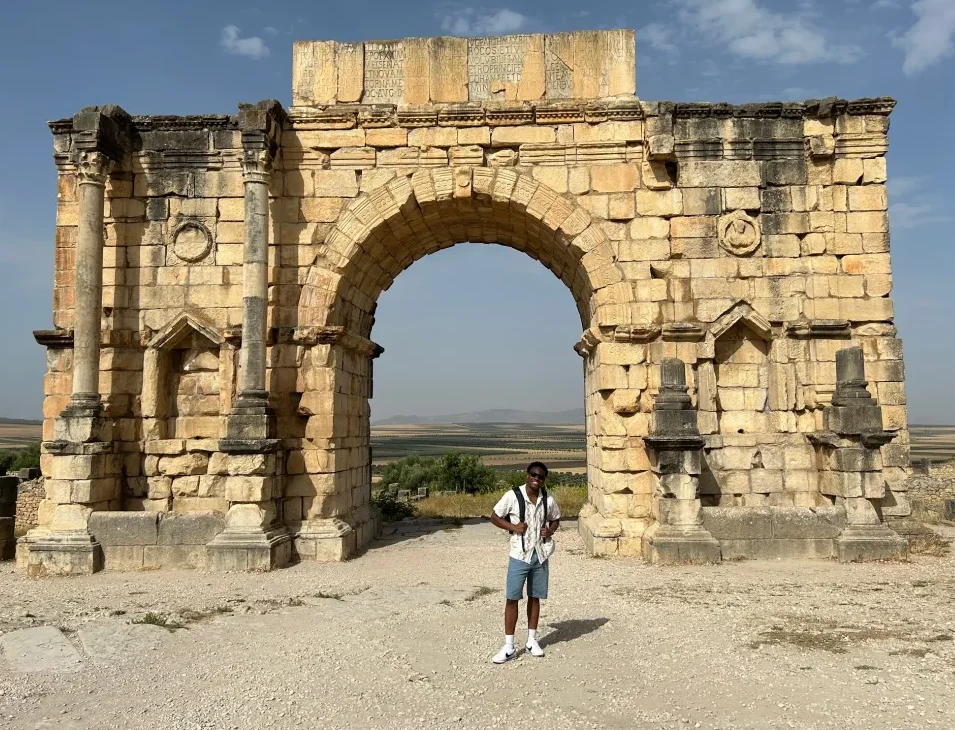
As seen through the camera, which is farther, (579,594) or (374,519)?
(374,519)

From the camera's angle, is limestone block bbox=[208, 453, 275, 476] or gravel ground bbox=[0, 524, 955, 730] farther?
limestone block bbox=[208, 453, 275, 476]

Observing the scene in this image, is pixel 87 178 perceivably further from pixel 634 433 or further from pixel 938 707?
pixel 938 707

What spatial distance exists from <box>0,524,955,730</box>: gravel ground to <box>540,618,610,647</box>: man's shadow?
3 centimetres

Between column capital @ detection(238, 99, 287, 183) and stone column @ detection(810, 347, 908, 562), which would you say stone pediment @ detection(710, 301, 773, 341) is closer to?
stone column @ detection(810, 347, 908, 562)

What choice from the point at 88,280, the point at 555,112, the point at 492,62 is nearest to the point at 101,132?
the point at 88,280

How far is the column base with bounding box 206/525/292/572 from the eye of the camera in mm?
8148

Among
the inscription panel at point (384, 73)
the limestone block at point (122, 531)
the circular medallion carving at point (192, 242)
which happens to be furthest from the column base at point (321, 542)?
the inscription panel at point (384, 73)

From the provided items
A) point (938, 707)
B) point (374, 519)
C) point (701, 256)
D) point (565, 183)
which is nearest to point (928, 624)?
point (938, 707)

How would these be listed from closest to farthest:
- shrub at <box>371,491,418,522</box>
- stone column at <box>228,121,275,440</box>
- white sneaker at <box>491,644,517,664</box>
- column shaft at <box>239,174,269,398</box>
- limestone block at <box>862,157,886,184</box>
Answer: white sneaker at <box>491,644,517,664</box>, stone column at <box>228,121,275,440</box>, column shaft at <box>239,174,269,398</box>, limestone block at <box>862,157,886,184</box>, shrub at <box>371,491,418,522</box>

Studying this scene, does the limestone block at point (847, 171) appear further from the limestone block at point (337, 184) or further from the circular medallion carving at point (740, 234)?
the limestone block at point (337, 184)

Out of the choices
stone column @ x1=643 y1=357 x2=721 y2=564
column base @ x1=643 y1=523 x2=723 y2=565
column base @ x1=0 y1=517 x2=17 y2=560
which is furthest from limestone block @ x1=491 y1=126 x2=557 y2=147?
column base @ x1=0 y1=517 x2=17 y2=560

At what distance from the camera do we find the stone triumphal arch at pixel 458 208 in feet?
29.2

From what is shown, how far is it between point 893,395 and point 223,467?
28.7ft

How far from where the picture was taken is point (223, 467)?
9172mm
